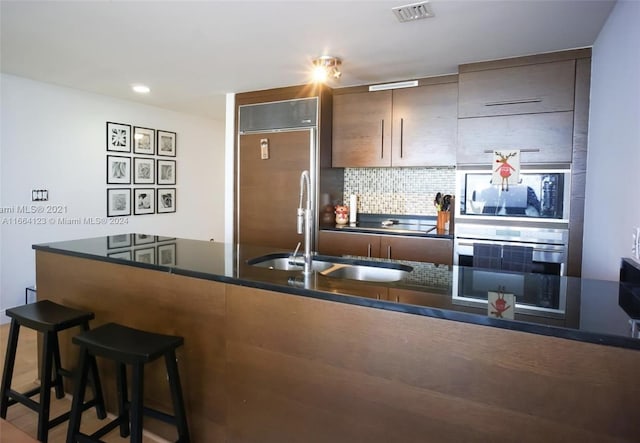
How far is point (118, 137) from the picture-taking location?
175 inches

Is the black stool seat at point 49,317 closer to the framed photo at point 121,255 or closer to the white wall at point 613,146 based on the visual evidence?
the framed photo at point 121,255

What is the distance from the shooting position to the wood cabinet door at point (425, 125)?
3.37 m

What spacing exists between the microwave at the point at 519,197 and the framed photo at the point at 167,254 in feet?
7.17

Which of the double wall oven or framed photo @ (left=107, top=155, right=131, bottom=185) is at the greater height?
framed photo @ (left=107, top=155, right=131, bottom=185)

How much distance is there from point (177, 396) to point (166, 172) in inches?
154

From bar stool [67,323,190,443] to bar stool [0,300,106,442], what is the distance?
0.20 m

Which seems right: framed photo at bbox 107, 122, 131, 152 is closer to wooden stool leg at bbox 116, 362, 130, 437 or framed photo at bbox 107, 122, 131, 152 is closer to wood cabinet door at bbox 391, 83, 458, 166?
wood cabinet door at bbox 391, 83, 458, 166

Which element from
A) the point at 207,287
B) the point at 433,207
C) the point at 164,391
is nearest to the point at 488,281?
the point at 207,287

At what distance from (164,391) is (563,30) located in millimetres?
3078

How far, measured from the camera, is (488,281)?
1567 millimetres

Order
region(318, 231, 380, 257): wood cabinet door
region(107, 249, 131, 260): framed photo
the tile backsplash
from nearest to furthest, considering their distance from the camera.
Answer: region(107, 249, 131, 260): framed photo < region(318, 231, 380, 257): wood cabinet door < the tile backsplash

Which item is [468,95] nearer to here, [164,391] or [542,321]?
[542,321]

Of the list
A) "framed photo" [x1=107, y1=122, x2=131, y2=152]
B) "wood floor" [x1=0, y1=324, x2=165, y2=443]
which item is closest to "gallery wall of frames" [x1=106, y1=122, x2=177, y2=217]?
"framed photo" [x1=107, y1=122, x2=131, y2=152]

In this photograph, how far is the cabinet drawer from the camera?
9.22 ft
